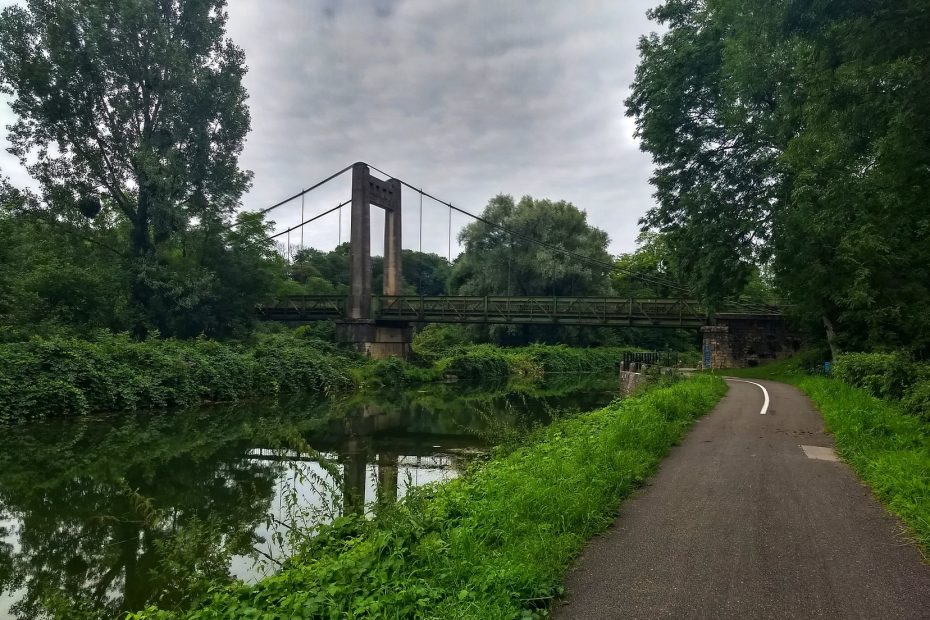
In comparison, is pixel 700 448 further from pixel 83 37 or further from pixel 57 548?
pixel 83 37

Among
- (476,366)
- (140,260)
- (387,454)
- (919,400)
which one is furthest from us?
(476,366)

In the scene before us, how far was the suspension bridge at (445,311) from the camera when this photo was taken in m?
33.7

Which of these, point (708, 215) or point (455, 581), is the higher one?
point (708, 215)

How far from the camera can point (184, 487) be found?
9.56 metres

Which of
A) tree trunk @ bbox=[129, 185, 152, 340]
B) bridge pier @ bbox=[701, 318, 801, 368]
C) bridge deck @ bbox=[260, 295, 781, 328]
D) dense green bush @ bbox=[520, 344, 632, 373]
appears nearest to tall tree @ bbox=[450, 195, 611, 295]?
dense green bush @ bbox=[520, 344, 632, 373]

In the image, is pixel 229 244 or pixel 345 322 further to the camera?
pixel 345 322

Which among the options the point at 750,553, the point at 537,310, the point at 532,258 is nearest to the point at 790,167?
the point at 750,553

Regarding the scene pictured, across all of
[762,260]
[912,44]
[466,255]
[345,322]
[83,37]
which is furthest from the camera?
[466,255]

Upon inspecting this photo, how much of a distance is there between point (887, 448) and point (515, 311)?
3075 centimetres

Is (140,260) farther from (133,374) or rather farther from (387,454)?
(387,454)

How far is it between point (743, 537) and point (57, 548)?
6788 mm

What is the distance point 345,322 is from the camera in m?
36.4

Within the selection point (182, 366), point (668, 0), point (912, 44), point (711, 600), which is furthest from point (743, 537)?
point (668, 0)

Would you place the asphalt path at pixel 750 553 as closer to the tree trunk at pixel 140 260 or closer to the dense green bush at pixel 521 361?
the tree trunk at pixel 140 260
